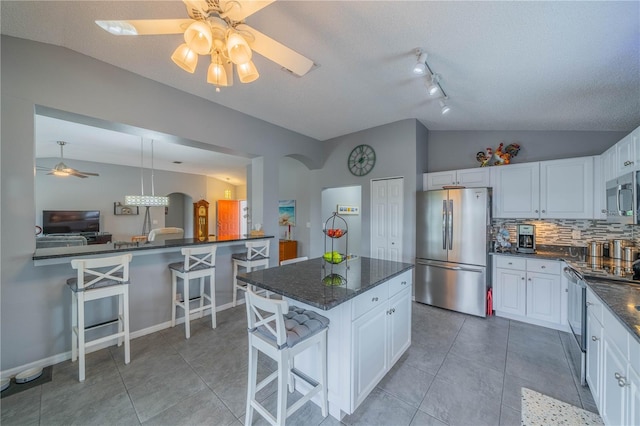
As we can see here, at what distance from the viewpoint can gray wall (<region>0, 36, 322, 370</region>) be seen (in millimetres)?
2082

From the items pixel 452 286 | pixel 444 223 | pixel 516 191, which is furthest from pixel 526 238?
pixel 452 286

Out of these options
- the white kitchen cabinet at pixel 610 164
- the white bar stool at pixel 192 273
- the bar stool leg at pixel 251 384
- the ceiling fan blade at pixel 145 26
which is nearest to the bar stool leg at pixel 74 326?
the white bar stool at pixel 192 273

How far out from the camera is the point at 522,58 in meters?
2.01

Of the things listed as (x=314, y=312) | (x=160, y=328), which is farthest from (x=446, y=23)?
(x=160, y=328)

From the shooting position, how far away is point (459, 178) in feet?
12.5

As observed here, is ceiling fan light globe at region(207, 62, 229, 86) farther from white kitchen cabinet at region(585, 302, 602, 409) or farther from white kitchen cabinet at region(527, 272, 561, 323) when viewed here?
white kitchen cabinet at region(527, 272, 561, 323)

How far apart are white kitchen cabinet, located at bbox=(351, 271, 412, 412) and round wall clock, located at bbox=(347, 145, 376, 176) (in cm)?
252

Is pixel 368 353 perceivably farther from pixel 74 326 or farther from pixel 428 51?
pixel 74 326

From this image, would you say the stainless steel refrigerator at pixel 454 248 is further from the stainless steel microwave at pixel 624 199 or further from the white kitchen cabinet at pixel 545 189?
the stainless steel microwave at pixel 624 199

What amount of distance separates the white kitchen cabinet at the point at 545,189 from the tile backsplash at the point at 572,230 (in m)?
0.34

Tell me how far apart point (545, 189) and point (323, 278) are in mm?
3271

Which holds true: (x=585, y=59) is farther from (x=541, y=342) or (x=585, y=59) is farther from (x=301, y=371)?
(x=301, y=371)

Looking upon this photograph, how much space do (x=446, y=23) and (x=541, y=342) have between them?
3.34m

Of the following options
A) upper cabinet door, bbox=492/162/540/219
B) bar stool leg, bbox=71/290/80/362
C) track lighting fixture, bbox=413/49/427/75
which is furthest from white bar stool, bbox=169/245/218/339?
upper cabinet door, bbox=492/162/540/219
